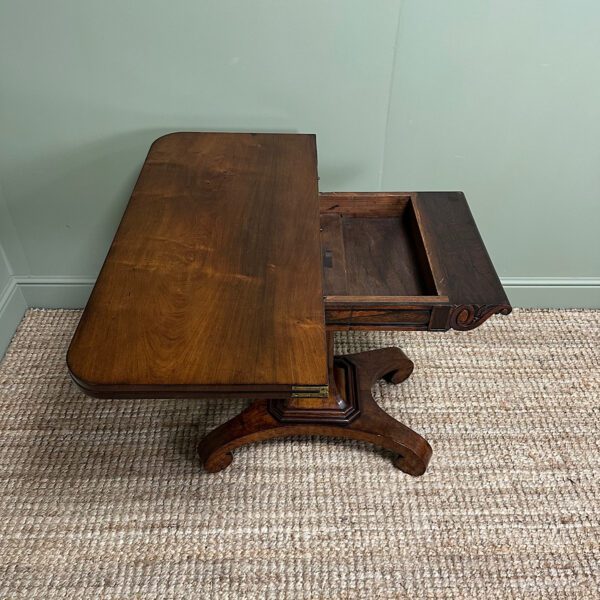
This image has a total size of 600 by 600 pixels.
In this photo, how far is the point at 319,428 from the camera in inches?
42.7

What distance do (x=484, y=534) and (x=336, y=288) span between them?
51 cm

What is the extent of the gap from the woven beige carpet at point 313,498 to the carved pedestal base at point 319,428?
0.16 feet

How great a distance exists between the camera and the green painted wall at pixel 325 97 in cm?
104

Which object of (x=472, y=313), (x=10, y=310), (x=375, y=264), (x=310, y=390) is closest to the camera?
(x=310, y=390)

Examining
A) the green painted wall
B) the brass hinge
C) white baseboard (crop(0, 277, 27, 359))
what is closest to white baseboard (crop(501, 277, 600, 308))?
the green painted wall

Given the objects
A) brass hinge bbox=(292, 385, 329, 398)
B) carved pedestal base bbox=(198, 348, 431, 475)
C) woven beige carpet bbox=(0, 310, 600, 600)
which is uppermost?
brass hinge bbox=(292, 385, 329, 398)

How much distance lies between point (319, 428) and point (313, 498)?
13cm

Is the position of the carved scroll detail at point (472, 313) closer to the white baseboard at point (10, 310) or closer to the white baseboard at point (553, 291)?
the white baseboard at point (553, 291)

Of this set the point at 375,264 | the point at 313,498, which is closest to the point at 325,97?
the point at 375,264

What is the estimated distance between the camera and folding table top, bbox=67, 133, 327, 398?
66 centimetres

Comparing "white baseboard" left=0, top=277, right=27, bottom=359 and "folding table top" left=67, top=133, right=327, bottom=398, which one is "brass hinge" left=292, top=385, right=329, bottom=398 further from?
"white baseboard" left=0, top=277, right=27, bottom=359

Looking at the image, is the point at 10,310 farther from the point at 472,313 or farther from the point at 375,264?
the point at 472,313

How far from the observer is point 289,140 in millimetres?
1093

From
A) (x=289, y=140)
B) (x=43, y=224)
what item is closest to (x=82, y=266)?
(x=43, y=224)
